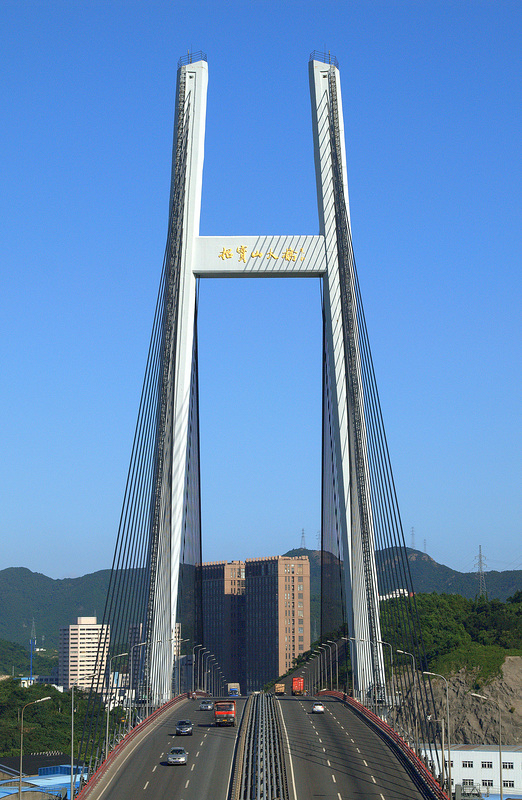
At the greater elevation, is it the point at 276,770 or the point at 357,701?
the point at 357,701

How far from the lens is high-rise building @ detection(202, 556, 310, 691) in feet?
600

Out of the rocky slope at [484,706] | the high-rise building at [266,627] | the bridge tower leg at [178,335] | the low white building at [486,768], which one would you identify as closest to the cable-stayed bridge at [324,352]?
the bridge tower leg at [178,335]

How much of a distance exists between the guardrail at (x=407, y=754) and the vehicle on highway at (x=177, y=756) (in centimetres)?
711

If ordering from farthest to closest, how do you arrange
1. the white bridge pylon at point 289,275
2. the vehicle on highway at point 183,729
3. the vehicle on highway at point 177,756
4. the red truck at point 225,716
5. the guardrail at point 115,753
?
the red truck at point 225,716 < the white bridge pylon at point 289,275 < the vehicle on highway at point 183,729 < the vehicle on highway at point 177,756 < the guardrail at point 115,753

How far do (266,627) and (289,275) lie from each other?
155 metres

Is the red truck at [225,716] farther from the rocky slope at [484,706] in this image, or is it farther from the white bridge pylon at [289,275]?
the rocky slope at [484,706]

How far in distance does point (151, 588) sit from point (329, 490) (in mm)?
13760

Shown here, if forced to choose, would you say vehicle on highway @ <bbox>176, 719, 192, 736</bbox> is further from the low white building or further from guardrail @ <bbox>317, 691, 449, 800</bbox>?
the low white building

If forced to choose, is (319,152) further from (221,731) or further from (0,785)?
(0,785)

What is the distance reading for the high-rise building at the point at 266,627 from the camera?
600 ft

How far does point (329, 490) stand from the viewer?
49000mm

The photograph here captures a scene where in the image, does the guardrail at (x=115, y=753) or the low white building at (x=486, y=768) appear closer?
the guardrail at (x=115, y=753)

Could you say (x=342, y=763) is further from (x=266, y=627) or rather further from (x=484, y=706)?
(x=266, y=627)

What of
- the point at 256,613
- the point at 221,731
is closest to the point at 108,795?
the point at 221,731
